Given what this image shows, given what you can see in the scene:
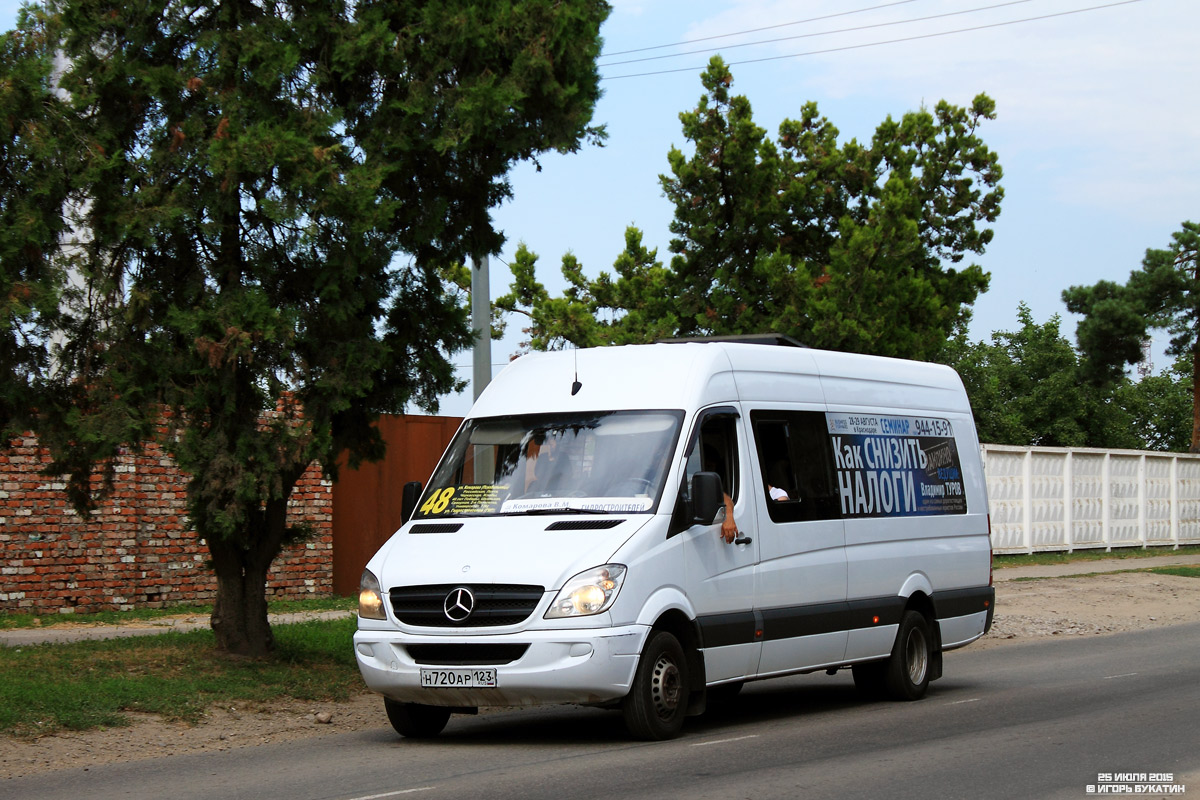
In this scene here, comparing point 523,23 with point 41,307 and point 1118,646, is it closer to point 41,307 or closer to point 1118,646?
point 41,307

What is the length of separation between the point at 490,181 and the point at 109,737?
5.42m

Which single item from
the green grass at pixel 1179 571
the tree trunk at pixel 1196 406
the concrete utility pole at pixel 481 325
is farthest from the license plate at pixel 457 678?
the tree trunk at pixel 1196 406

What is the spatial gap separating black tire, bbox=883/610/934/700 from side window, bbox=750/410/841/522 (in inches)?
53.8

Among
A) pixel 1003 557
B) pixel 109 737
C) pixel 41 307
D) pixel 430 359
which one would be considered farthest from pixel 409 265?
pixel 1003 557

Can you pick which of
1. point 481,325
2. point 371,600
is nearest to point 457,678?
point 371,600

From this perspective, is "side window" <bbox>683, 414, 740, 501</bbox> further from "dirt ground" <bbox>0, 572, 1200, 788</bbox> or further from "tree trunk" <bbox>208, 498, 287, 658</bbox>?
"tree trunk" <bbox>208, 498, 287, 658</bbox>

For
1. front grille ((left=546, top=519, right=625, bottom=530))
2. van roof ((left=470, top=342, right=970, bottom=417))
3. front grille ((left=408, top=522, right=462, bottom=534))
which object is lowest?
front grille ((left=408, top=522, right=462, bottom=534))

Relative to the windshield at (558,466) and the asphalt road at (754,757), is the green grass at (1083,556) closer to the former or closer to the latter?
the asphalt road at (754,757)

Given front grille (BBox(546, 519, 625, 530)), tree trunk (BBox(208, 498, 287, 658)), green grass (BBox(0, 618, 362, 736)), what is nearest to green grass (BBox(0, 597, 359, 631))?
green grass (BBox(0, 618, 362, 736))

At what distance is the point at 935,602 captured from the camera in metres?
12.3

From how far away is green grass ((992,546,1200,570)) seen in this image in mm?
27578

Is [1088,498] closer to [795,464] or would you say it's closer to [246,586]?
[795,464]

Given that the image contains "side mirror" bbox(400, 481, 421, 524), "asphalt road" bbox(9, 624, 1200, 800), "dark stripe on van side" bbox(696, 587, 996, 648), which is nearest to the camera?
"asphalt road" bbox(9, 624, 1200, 800)

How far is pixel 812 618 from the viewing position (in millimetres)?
10688
